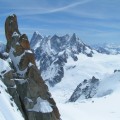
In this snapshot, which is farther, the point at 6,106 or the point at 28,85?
the point at 28,85

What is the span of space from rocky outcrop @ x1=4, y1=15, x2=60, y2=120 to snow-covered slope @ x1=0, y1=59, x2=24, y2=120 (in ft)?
4.74

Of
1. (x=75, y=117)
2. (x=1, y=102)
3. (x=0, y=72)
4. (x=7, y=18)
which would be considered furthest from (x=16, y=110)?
(x=75, y=117)

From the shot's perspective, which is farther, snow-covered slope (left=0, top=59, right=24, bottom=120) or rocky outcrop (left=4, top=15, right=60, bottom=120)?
rocky outcrop (left=4, top=15, right=60, bottom=120)

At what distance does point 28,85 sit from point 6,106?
6.47m

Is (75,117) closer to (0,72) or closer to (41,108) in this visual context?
(41,108)

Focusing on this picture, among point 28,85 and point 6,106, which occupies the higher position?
point 28,85

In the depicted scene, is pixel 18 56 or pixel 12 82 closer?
pixel 12 82

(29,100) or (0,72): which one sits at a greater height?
(0,72)

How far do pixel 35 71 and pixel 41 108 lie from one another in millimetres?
5760

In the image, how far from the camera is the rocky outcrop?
52.7 m

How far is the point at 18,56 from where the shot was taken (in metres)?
58.1

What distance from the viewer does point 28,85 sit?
53.6 m

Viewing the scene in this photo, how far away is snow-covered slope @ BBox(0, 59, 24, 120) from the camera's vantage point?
46956 mm

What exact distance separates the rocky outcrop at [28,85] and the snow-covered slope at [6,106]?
4.74 feet
